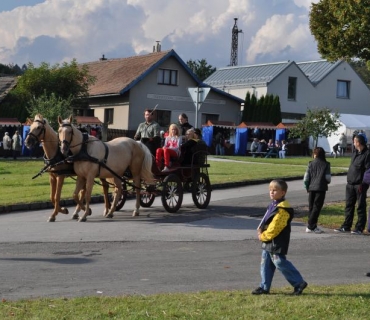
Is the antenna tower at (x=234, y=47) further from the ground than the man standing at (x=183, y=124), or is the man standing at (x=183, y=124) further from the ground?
the antenna tower at (x=234, y=47)

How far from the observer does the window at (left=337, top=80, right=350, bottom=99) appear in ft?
219

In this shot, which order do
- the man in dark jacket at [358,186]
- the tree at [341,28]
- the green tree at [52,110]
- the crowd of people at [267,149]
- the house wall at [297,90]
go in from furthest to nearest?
1. the house wall at [297,90]
2. the crowd of people at [267,149]
3. the green tree at [52,110]
4. the tree at [341,28]
5. the man in dark jacket at [358,186]

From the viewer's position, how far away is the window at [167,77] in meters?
54.2

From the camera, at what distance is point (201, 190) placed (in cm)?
1809

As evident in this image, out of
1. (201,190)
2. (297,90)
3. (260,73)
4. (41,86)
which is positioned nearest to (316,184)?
(201,190)

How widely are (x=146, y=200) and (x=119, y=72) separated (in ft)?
125

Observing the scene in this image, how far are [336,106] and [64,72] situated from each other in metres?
26.6

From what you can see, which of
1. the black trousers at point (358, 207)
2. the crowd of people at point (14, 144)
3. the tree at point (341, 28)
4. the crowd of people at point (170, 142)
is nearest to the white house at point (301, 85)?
the crowd of people at point (14, 144)

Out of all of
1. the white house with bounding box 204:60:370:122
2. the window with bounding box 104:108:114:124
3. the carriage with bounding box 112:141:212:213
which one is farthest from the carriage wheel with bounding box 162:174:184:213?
the white house with bounding box 204:60:370:122

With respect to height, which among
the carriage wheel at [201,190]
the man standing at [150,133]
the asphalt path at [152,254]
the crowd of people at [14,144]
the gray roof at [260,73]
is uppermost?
the gray roof at [260,73]

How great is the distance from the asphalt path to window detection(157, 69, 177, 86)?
120 ft

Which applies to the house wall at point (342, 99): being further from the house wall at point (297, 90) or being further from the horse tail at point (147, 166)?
the horse tail at point (147, 166)

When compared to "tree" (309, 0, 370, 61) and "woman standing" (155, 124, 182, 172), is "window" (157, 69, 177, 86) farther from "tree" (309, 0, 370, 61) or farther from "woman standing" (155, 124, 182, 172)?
"woman standing" (155, 124, 182, 172)

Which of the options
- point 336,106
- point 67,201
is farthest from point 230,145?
point 67,201
